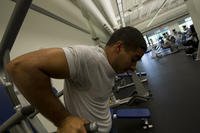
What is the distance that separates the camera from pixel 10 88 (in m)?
1.24

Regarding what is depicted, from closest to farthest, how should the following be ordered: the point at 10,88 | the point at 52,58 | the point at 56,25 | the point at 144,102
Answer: the point at 52,58
the point at 10,88
the point at 56,25
the point at 144,102

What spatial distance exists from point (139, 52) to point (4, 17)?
79.2 inches

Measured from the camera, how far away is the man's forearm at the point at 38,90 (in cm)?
90

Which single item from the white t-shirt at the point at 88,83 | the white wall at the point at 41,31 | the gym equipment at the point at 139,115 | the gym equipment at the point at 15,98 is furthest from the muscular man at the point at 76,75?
the gym equipment at the point at 139,115

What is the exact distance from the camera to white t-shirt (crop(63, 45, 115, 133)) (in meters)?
1.02

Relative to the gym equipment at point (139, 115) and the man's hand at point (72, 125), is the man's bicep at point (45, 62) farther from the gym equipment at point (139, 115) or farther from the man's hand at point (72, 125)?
the gym equipment at point (139, 115)

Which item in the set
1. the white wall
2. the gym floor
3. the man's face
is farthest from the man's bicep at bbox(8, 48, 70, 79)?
the gym floor

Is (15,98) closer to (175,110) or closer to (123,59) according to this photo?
(123,59)

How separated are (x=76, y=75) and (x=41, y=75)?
0.18 m

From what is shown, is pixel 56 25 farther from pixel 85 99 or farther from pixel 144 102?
pixel 85 99

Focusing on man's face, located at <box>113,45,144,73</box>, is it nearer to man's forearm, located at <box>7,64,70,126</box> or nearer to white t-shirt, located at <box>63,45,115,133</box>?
white t-shirt, located at <box>63,45,115,133</box>

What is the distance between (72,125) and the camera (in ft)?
2.91

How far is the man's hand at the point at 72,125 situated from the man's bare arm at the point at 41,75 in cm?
3

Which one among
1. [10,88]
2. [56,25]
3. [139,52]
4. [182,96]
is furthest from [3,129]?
[182,96]
